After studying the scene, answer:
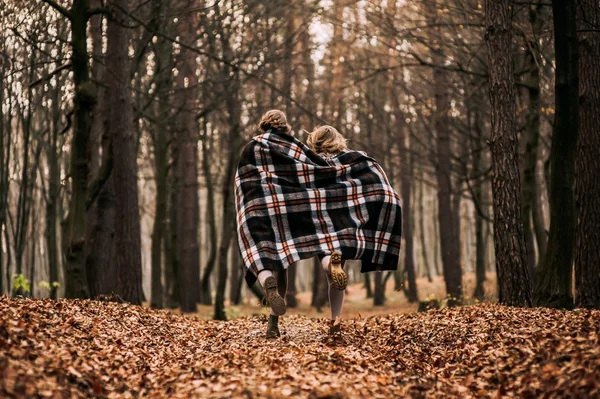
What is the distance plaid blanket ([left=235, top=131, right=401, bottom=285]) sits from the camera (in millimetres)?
8070

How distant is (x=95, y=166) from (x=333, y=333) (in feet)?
31.6

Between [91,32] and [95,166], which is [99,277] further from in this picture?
[91,32]

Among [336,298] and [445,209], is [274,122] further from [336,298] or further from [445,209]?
[445,209]

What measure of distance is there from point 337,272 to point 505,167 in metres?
3.63

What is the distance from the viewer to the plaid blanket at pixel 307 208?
8.07 metres

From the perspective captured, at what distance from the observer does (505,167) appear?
32.1 ft

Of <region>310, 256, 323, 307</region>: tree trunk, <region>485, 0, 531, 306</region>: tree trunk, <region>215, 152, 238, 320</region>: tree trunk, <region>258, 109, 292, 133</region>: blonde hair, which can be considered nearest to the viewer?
<region>258, 109, 292, 133</region>: blonde hair

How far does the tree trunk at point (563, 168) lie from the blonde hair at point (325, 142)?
316 cm

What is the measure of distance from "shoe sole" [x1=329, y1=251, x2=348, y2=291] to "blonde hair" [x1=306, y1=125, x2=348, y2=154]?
1.57 m

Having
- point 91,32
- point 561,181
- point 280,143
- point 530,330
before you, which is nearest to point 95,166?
point 91,32

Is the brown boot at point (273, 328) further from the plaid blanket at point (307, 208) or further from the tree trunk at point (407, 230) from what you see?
the tree trunk at point (407, 230)

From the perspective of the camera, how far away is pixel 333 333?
7930mm

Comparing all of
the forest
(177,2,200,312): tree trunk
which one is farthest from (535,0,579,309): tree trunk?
(177,2,200,312): tree trunk

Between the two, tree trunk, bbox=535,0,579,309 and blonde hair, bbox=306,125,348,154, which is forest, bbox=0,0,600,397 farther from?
blonde hair, bbox=306,125,348,154
